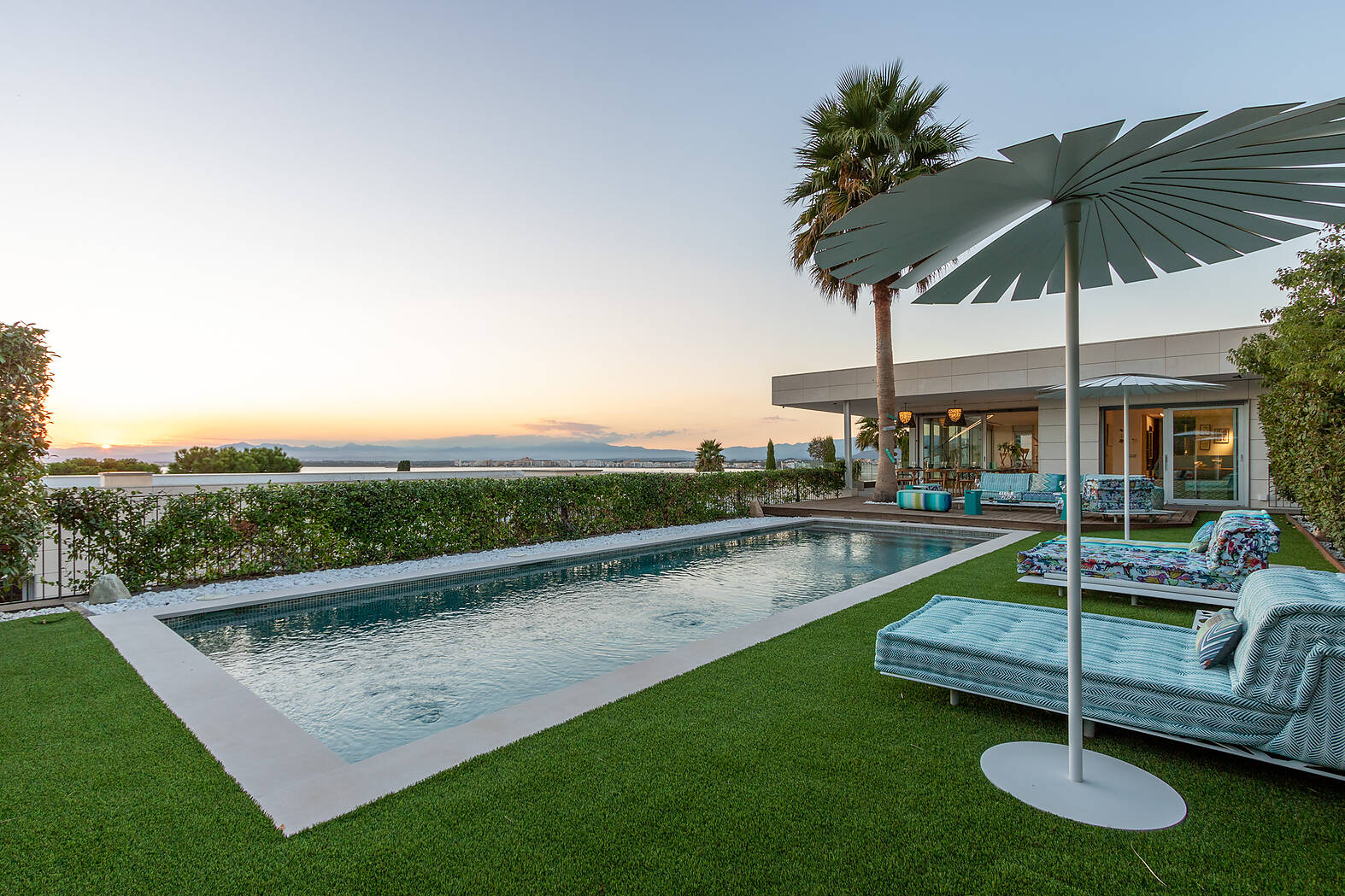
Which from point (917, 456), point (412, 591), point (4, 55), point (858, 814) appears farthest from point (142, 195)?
point (917, 456)

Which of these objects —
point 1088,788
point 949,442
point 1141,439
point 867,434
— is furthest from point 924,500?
point 867,434

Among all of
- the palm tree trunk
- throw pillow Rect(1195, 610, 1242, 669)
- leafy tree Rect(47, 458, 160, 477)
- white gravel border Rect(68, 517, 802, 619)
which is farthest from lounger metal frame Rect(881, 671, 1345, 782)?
leafy tree Rect(47, 458, 160, 477)

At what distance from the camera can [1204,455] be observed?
587 inches

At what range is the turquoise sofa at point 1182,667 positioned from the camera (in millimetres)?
2412

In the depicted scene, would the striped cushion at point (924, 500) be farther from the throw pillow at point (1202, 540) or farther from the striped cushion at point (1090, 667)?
the striped cushion at point (1090, 667)

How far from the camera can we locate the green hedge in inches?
251

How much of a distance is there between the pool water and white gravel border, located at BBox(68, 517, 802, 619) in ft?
1.58

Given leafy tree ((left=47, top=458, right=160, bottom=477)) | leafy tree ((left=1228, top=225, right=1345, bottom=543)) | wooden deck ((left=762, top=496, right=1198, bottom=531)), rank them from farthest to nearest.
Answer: leafy tree ((left=47, top=458, right=160, bottom=477)), wooden deck ((left=762, top=496, right=1198, bottom=531)), leafy tree ((left=1228, top=225, right=1345, bottom=543))

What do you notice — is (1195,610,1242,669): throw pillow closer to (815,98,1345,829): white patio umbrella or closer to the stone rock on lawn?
(815,98,1345,829): white patio umbrella

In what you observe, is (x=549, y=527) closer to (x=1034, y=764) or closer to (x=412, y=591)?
(x=412, y=591)

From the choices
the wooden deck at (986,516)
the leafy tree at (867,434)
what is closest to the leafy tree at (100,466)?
the wooden deck at (986,516)

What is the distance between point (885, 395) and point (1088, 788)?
13420 millimetres

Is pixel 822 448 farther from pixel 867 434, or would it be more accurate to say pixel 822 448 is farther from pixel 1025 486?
pixel 1025 486

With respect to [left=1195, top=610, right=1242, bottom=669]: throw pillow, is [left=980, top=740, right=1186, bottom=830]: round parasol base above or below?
below
